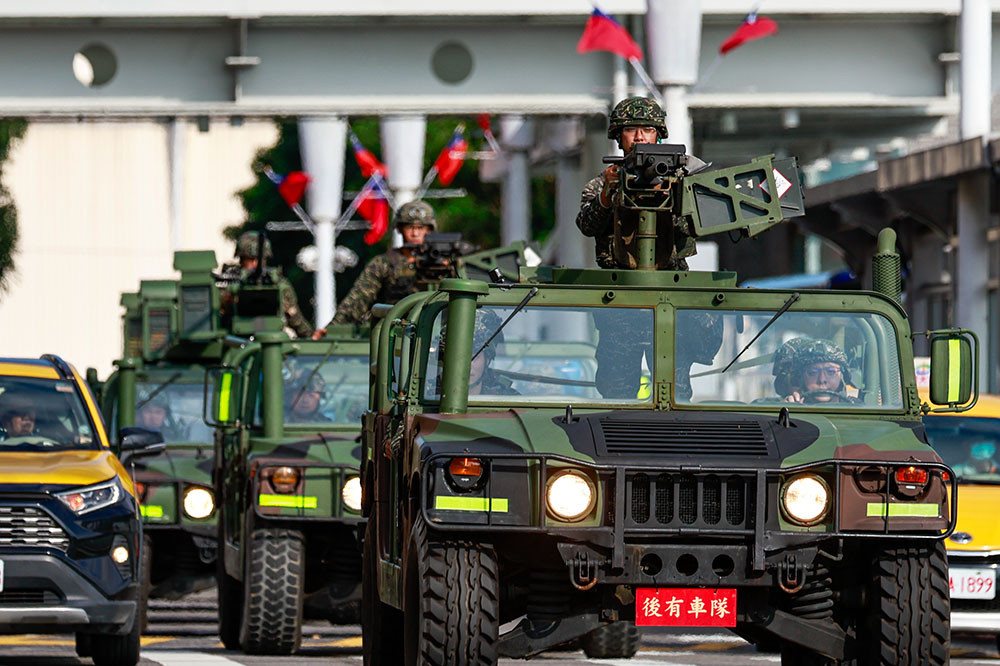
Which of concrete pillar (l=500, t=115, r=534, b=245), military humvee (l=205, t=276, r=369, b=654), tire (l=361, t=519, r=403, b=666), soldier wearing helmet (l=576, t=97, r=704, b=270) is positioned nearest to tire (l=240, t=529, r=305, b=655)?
military humvee (l=205, t=276, r=369, b=654)

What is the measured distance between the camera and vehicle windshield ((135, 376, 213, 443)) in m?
19.3

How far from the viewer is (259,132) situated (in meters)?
86.4

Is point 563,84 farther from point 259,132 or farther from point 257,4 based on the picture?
point 259,132

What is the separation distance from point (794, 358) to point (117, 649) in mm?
4674

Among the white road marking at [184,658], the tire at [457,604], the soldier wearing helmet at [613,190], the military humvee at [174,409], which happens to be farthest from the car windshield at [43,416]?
the tire at [457,604]

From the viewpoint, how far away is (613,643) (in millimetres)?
14703

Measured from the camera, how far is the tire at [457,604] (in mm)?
9211

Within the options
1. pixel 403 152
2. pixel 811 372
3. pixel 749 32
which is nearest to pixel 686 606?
pixel 811 372

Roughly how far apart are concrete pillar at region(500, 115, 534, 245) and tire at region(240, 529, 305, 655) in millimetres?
31608

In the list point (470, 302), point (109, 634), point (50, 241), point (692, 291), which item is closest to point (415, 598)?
A: point (470, 302)

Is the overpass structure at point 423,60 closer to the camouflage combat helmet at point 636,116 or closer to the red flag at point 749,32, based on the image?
the red flag at point 749,32

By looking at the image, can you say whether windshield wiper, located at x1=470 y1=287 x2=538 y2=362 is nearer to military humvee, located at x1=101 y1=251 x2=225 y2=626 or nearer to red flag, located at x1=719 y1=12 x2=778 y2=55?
military humvee, located at x1=101 y1=251 x2=225 y2=626

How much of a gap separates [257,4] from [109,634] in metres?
14.6

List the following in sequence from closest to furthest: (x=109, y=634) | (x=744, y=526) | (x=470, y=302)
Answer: (x=744, y=526) < (x=470, y=302) < (x=109, y=634)
